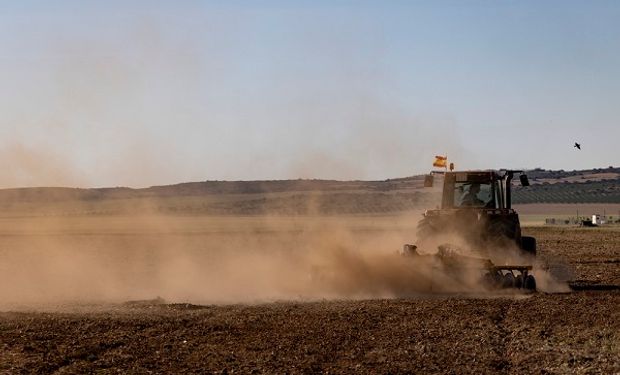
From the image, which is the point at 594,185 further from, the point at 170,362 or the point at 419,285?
the point at 170,362

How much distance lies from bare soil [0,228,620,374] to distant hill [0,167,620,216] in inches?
2644

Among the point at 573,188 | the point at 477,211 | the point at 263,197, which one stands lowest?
the point at 477,211

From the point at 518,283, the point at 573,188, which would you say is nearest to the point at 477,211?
the point at 518,283

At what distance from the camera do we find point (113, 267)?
35688mm

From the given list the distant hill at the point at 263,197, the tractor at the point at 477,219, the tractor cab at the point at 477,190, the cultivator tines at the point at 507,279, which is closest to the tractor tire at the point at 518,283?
the cultivator tines at the point at 507,279

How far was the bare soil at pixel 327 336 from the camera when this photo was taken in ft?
44.8

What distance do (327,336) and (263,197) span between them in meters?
113

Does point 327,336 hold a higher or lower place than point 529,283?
lower

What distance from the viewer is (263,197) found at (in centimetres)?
12950

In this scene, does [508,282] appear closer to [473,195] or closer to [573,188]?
[473,195]

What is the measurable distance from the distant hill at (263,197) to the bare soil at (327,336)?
6716cm

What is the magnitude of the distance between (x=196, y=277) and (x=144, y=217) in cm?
7090

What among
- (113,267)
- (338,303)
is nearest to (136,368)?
(338,303)

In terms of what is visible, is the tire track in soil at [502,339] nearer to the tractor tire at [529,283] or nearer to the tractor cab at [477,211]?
the tractor tire at [529,283]
